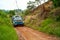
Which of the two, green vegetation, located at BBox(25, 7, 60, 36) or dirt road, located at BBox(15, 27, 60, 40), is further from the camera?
green vegetation, located at BBox(25, 7, 60, 36)

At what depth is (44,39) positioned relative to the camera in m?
18.9

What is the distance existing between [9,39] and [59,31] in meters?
7.44

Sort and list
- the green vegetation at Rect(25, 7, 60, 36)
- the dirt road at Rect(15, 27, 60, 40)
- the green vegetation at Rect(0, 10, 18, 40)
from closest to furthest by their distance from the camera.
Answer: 1. the green vegetation at Rect(0, 10, 18, 40)
2. the dirt road at Rect(15, 27, 60, 40)
3. the green vegetation at Rect(25, 7, 60, 36)

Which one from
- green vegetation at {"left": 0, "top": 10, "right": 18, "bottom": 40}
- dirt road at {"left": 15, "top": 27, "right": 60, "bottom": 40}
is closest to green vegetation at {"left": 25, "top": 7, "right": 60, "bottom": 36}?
dirt road at {"left": 15, "top": 27, "right": 60, "bottom": 40}

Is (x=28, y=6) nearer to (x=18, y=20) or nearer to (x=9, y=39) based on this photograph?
(x=18, y=20)

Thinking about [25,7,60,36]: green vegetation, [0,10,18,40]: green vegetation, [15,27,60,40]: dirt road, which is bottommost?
[15,27,60,40]: dirt road

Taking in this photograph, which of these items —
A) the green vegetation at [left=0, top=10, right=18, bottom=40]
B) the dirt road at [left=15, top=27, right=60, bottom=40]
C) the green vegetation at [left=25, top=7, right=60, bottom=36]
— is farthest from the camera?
the green vegetation at [left=25, top=7, right=60, bottom=36]

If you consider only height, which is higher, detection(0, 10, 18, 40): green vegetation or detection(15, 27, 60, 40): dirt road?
detection(0, 10, 18, 40): green vegetation

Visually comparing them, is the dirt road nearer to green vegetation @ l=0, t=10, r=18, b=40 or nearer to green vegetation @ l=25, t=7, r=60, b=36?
green vegetation @ l=25, t=7, r=60, b=36

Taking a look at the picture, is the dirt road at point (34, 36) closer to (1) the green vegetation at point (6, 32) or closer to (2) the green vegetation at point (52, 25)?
(2) the green vegetation at point (52, 25)

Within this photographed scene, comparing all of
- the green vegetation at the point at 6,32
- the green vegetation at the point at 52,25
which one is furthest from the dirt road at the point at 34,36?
the green vegetation at the point at 6,32

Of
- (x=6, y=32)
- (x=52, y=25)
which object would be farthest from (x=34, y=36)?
(x=6, y=32)

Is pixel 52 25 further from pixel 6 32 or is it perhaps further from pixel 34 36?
pixel 6 32

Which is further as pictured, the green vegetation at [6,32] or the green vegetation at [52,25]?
the green vegetation at [52,25]
